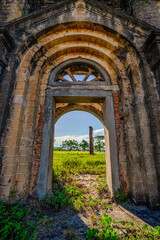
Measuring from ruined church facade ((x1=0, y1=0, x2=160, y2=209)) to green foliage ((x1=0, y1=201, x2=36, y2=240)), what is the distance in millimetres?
572

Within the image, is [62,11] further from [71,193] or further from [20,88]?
[71,193]

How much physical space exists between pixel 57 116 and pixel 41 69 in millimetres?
3900

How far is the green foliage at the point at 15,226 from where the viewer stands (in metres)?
1.65

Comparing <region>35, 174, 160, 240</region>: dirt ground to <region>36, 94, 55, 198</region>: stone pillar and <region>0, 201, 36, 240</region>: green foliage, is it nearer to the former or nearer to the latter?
<region>0, 201, 36, 240</region>: green foliage

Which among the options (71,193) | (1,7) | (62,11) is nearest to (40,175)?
(71,193)

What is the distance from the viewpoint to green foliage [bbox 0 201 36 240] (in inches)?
64.9

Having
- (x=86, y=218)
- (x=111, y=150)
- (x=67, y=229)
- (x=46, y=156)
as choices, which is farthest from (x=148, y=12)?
(x=67, y=229)

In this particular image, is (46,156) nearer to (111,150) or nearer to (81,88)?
(111,150)

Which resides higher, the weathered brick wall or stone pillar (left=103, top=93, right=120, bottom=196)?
the weathered brick wall

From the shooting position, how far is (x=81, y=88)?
3768 millimetres

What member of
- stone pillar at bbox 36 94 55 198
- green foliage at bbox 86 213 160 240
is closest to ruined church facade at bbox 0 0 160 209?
stone pillar at bbox 36 94 55 198

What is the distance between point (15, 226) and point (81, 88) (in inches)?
142

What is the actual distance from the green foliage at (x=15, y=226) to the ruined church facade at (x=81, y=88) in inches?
22.5

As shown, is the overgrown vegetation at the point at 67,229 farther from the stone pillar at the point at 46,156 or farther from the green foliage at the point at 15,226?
the stone pillar at the point at 46,156
